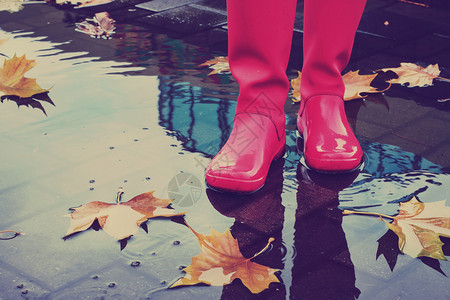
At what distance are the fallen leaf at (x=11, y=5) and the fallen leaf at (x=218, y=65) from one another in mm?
1621

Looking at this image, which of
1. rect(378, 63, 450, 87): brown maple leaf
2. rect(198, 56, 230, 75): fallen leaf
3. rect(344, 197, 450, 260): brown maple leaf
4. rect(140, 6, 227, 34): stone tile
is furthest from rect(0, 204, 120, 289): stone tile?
rect(140, 6, 227, 34): stone tile

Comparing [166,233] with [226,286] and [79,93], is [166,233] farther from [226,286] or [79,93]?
[79,93]

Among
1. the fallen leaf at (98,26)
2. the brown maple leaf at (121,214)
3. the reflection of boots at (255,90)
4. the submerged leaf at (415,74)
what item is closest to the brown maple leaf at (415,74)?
the submerged leaf at (415,74)

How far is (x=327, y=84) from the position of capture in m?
1.92

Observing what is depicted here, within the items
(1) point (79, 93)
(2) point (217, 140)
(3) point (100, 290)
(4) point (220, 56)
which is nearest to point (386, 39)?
(4) point (220, 56)

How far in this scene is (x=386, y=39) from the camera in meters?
3.08

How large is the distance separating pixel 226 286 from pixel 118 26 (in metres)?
2.33

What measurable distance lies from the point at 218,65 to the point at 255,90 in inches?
36.1

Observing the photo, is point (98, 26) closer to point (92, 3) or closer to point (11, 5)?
point (92, 3)

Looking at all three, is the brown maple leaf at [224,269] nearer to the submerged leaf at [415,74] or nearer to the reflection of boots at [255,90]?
the reflection of boots at [255,90]

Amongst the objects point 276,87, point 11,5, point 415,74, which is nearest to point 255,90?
point 276,87

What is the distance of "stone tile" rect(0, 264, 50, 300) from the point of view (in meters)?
1.29

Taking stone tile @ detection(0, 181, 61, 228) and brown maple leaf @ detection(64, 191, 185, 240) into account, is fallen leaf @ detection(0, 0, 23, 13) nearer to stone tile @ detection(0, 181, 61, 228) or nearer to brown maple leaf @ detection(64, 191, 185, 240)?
stone tile @ detection(0, 181, 61, 228)

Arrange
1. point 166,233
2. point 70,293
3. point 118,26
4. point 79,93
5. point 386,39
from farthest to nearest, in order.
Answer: point 118,26 → point 386,39 → point 79,93 → point 166,233 → point 70,293
